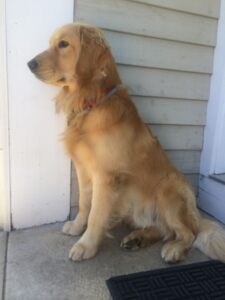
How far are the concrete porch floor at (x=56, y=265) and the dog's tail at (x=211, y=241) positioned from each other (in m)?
0.06

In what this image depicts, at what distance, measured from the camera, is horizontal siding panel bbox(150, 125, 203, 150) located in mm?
2492

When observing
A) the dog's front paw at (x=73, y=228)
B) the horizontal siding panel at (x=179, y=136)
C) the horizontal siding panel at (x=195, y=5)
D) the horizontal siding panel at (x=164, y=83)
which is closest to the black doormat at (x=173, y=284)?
the dog's front paw at (x=73, y=228)

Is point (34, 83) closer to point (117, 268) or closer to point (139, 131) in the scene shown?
point (139, 131)

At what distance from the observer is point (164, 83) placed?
2.39m

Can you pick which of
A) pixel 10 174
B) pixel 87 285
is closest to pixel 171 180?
pixel 87 285

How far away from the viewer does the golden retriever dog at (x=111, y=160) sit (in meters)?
1.71

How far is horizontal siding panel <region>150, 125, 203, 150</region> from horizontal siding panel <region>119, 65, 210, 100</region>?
265 millimetres

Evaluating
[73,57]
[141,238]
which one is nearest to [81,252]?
[141,238]

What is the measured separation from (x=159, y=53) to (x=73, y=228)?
1.47 meters

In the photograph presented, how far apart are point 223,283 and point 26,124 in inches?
61.4

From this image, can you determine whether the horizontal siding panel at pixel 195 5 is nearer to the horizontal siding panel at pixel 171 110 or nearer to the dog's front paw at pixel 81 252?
the horizontal siding panel at pixel 171 110

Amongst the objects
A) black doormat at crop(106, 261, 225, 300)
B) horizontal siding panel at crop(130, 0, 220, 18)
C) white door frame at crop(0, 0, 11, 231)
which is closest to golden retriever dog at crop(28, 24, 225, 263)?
black doormat at crop(106, 261, 225, 300)

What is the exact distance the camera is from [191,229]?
1.98 m

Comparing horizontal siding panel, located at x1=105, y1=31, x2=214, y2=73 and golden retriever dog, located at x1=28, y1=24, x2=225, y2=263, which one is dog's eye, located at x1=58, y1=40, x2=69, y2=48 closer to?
golden retriever dog, located at x1=28, y1=24, x2=225, y2=263
